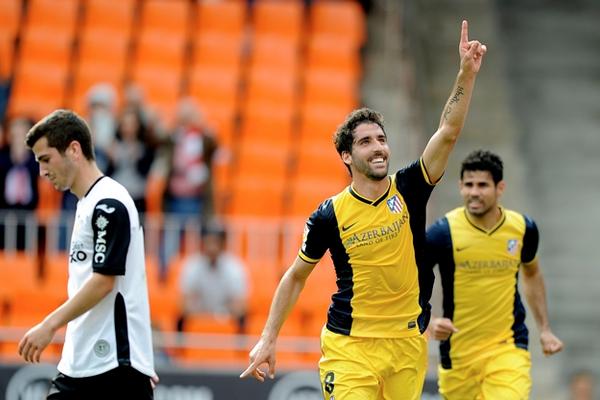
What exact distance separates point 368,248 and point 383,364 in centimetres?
67

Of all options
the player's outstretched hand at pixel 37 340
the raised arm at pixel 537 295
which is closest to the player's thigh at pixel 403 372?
the raised arm at pixel 537 295

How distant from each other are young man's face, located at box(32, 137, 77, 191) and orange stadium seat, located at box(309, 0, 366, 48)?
33.0 feet

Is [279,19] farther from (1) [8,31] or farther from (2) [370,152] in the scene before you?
(2) [370,152]

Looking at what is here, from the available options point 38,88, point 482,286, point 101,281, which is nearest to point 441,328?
point 482,286

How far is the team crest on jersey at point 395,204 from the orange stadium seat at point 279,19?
9939 mm

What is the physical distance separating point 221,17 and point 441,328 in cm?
989

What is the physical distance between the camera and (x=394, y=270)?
774cm

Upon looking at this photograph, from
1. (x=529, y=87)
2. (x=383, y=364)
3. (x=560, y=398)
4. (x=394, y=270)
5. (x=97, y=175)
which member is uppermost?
(x=529, y=87)

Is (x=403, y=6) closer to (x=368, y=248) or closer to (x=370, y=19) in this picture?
(x=370, y=19)

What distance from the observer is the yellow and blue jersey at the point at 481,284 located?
897cm

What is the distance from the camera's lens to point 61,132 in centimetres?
764

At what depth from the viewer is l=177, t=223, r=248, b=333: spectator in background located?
13.2 meters

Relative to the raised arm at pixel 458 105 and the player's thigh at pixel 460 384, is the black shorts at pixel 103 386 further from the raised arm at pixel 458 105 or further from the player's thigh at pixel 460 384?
the player's thigh at pixel 460 384

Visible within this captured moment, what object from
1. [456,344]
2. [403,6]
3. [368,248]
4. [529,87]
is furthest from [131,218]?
[529,87]
